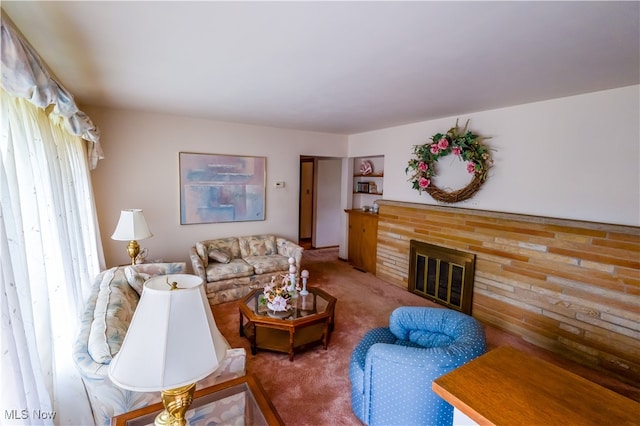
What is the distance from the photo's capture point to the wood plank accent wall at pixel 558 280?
2.51m

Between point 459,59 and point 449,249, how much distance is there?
2491 millimetres

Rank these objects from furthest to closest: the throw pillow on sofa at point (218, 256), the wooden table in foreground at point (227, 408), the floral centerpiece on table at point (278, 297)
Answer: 1. the throw pillow on sofa at point (218, 256)
2. the floral centerpiece on table at point (278, 297)
3. the wooden table in foreground at point (227, 408)

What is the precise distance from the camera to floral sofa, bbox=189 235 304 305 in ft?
12.6

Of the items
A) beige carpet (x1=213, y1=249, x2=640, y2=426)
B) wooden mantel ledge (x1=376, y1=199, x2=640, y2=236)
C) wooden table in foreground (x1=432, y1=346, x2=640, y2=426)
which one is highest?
wooden mantel ledge (x1=376, y1=199, x2=640, y2=236)

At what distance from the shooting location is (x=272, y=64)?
2.20 metres

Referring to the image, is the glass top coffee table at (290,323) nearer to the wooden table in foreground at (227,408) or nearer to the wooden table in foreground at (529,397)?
the wooden table in foreground at (227,408)

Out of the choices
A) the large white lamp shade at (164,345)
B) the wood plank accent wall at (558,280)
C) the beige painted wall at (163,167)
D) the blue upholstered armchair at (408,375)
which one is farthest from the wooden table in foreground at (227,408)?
the beige painted wall at (163,167)

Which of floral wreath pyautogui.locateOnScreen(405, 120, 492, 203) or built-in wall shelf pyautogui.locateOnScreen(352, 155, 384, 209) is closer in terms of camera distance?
floral wreath pyautogui.locateOnScreen(405, 120, 492, 203)

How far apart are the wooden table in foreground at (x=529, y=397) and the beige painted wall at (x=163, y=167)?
4.10 m

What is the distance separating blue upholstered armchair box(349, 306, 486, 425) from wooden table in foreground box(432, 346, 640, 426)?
476mm

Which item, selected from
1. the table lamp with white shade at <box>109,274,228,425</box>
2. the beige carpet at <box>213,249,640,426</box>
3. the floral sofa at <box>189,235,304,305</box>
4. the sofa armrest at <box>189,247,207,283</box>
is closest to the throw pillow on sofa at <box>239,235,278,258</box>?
the floral sofa at <box>189,235,304,305</box>

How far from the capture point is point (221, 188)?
459 cm
